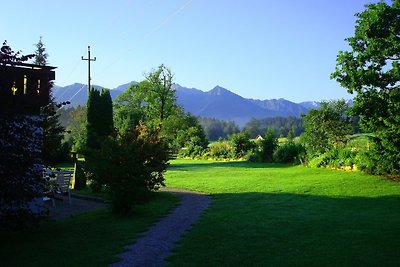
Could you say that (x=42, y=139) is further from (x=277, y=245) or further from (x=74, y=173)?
Result: (x=74, y=173)

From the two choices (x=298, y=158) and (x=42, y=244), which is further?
(x=298, y=158)

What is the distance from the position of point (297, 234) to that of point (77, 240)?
3.71 meters

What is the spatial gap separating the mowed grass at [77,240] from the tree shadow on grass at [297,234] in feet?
3.56

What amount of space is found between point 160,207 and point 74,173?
620cm

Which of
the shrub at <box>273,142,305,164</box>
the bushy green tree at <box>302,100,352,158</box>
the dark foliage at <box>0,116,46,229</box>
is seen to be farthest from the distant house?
the bushy green tree at <box>302,100,352,158</box>

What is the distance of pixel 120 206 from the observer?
9.51 meters

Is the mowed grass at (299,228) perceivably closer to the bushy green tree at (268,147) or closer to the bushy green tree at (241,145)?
the bushy green tree at (268,147)

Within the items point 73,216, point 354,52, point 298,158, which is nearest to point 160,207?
point 73,216

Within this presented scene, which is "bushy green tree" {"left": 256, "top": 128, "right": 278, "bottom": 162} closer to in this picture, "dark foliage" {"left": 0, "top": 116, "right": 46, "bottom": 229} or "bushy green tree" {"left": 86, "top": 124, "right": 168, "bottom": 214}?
"bushy green tree" {"left": 86, "top": 124, "right": 168, "bottom": 214}

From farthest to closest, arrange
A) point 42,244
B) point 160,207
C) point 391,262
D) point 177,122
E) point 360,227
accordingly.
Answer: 1. point 177,122
2. point 160,207
3. point 360,227
4. point 42,244
5. point 391,262

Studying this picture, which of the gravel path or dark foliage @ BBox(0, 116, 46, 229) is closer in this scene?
the gravel path

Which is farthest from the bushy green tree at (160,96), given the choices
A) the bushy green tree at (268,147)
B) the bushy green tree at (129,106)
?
the bushy green tree at (268,147)

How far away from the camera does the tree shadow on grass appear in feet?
18.3

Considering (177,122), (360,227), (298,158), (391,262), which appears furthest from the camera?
(177,122)
